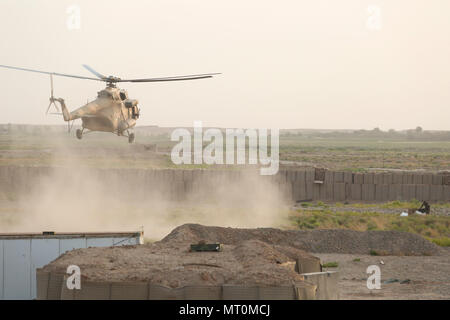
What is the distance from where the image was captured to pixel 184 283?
21438 millimetres

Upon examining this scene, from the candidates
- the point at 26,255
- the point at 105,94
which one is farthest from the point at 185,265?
the point at 105,94

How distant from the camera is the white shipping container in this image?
92.1 feet

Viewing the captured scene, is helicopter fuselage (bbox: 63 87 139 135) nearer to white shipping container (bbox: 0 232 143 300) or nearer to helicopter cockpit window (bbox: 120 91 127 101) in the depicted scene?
helicopter cockpit window (bbox: 120 91 127 101)

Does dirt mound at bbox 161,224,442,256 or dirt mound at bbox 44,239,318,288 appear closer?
dirt mound at bbox 44,239,318,288

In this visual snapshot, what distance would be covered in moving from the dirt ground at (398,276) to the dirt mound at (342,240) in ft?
2.42

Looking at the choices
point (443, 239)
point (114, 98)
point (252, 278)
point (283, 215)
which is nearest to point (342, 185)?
point (283, 215)

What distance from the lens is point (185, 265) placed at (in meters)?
24.5

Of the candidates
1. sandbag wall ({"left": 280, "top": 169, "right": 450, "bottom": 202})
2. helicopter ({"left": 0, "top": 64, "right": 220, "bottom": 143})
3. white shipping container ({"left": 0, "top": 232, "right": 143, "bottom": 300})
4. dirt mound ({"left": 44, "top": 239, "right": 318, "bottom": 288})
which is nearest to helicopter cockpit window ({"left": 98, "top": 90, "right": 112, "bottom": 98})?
helicopter ({"left": 0, "top": 64, "right": 220, "bottom": 143})

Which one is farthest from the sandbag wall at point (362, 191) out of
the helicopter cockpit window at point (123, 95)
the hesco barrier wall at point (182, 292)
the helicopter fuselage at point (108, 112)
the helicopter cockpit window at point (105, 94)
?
the hesco barrier wall at point (182, 292)

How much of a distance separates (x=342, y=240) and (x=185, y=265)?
19718 millimetres

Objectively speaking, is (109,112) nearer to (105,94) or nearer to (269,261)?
(105,94)

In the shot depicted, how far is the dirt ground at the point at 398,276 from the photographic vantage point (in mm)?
30406

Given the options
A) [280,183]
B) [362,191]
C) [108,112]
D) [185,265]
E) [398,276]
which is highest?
[108,112]

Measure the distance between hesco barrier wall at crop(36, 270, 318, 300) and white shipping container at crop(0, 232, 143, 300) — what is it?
7.43m
